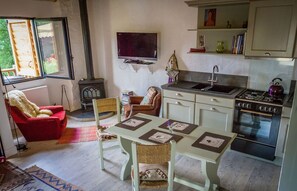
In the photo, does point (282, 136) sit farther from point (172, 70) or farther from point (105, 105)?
point (105, 105)

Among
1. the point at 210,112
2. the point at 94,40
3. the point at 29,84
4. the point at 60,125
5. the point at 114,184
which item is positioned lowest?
the point at 114,184

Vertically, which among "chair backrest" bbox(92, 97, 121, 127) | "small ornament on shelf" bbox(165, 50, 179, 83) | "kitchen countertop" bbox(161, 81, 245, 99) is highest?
"small ornament on shelf" bbox(165, 50, 179, 83)

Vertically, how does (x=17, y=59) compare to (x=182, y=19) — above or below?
below

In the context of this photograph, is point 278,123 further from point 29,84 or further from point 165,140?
point 29,84

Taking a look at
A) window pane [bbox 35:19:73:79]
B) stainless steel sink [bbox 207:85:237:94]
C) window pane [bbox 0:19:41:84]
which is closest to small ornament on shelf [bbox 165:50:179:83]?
stainless steel sink [bbox 207:85:237:94]

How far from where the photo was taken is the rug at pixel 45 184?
2662mm

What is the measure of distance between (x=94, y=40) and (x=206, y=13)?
2712 millimetres

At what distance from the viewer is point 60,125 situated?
13.0 feet

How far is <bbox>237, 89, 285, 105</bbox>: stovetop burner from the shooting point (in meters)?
2.97

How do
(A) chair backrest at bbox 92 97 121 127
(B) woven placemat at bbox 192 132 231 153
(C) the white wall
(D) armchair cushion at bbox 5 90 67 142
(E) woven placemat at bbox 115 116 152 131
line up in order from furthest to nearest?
(D) armchair cushion at bbox 5 90 67 142 → (C) the white wall → (A) chair backrest at bbox 92 97 121 127 → (E) woven placemat at bbox 115 116 152 131 → (B) woven placemat at bbox 192 132 231 153

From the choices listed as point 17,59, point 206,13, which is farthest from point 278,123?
point 17,59

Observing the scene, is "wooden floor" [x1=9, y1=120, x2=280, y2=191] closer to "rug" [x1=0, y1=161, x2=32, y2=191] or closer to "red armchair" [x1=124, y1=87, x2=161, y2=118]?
"rug" [x1=0, y1=161, x2=32, y2=191]

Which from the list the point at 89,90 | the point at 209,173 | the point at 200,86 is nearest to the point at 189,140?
the point at 209,173

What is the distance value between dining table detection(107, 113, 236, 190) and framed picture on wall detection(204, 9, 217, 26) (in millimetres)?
2002
